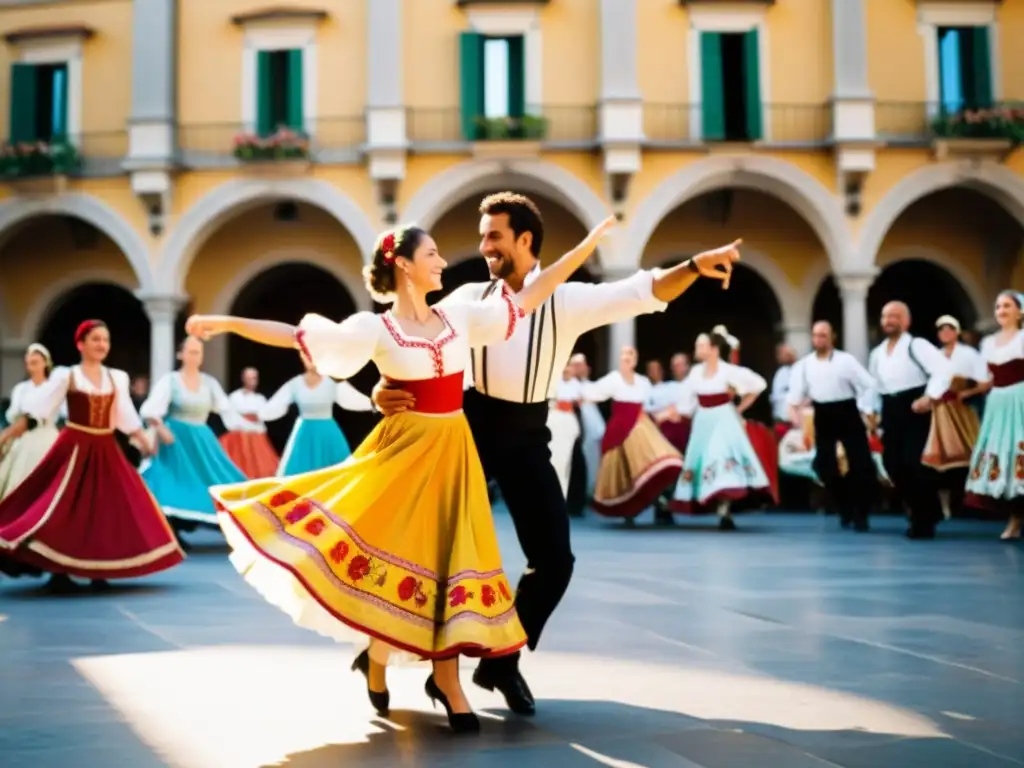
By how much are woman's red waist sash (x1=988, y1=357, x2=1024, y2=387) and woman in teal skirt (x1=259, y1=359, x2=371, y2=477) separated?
5.56 meters

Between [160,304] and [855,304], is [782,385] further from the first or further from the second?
[160,304]

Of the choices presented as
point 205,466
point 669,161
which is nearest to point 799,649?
point 205,466

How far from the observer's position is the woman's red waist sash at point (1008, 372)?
35.0ft

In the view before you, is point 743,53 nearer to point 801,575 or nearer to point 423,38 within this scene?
point 423,38

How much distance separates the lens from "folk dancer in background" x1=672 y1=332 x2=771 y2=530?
12414 mm

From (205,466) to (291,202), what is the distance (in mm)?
12009

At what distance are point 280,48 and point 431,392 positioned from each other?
698 inches

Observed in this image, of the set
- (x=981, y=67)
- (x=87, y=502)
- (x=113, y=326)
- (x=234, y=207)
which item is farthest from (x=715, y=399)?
(x=113, y=326)

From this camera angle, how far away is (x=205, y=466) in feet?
35.0

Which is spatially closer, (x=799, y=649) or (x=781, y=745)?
(x=781, y=745)

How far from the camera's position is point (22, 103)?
70.0 feet

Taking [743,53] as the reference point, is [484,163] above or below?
below

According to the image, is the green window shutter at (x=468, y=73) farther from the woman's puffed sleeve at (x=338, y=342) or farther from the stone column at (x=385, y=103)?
the woman's puffed sleeve at (x=338, y=342)

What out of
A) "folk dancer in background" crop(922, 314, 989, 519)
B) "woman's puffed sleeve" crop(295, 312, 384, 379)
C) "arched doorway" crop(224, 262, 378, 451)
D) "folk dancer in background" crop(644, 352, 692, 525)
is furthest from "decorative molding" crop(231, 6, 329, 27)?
"woman's puffed sleeve" crop(295, 312, 384, 379)
